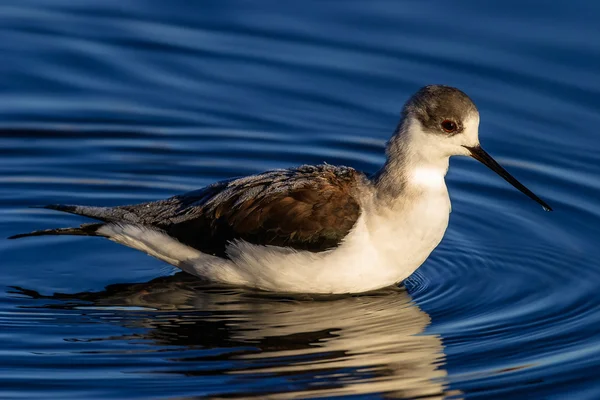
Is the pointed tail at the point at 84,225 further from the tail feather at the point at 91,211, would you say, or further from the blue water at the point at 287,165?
the blue water at the point at 287,165

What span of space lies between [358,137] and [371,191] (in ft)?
12.3

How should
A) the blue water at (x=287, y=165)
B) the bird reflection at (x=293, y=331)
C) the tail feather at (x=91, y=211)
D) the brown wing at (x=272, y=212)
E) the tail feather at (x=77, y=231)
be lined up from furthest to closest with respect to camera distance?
1. the tail feather at (x=91, y=211)
2. the tail feather at (x=77, y=231)
3. the brown wing at (x=272, y=212)
4. the blue water at (x=287, y=165)
5. the bird reflection at (x=293, y=331)

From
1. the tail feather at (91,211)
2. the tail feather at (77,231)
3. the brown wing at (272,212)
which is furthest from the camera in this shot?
the tail feather at (91,211)

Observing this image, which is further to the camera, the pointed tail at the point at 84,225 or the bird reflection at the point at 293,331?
the pointed tail at the point at 84,225

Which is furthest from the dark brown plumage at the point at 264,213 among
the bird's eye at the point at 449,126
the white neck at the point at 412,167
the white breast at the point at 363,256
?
the bird's eye at the point at 449,126

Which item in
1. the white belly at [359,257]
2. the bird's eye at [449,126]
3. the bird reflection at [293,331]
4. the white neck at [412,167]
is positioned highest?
the bird's eye at [449,126]

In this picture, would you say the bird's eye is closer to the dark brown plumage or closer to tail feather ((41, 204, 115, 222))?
the dark brown plumage

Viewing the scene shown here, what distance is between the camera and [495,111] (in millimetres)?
15680

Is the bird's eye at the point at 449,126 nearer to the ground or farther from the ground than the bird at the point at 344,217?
farther from the ground

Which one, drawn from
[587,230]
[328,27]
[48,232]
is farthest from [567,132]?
[48,232]

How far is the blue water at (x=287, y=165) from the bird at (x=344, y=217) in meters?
0.35

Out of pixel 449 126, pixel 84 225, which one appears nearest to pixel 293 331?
pixel 449 126

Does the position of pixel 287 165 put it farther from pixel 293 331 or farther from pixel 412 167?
pixel 293 331

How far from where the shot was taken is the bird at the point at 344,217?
11609mm
